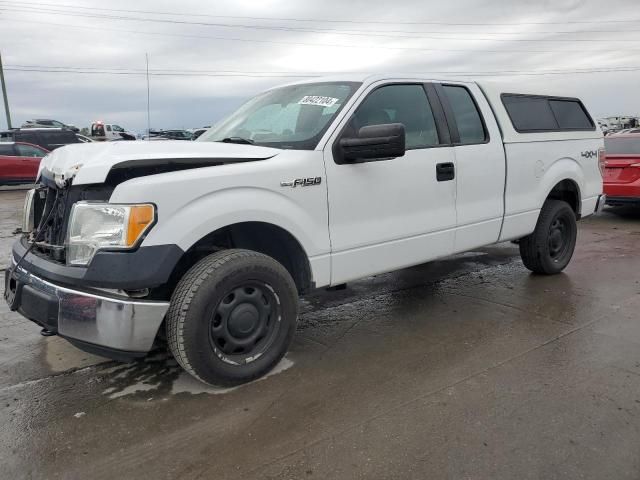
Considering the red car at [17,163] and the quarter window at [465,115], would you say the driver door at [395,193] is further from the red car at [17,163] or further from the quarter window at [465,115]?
the red car at [17,163]

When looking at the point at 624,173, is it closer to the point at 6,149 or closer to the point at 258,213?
the point at 258,213

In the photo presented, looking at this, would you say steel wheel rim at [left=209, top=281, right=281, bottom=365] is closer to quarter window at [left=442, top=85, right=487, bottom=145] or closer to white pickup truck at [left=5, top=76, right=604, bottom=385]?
white pickup truck at [left=5, top=76, right=604, bottom=385]

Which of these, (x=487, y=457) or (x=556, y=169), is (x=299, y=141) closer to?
(x=487, y=457)

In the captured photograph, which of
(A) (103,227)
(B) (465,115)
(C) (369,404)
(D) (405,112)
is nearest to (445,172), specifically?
(D) (405,112)

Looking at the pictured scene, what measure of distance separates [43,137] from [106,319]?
17.4m

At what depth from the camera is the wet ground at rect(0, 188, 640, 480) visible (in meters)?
2.48

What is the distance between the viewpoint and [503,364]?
11.5 ft

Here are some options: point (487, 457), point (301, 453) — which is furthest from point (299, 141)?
point (487, 457)

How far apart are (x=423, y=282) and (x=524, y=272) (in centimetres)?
123

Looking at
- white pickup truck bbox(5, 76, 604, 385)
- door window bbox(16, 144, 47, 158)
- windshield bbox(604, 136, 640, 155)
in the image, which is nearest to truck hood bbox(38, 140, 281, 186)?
white pickup truck bbox(5, 76, 604, 385)

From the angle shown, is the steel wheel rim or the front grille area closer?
the front grille area

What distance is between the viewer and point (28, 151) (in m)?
16.2

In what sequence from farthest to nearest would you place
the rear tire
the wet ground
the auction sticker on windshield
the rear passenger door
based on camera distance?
1. the rear tire
2. the rear passenger door
3. the auction sticker on windshield
4. the wet ground

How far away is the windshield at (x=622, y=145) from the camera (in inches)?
360
